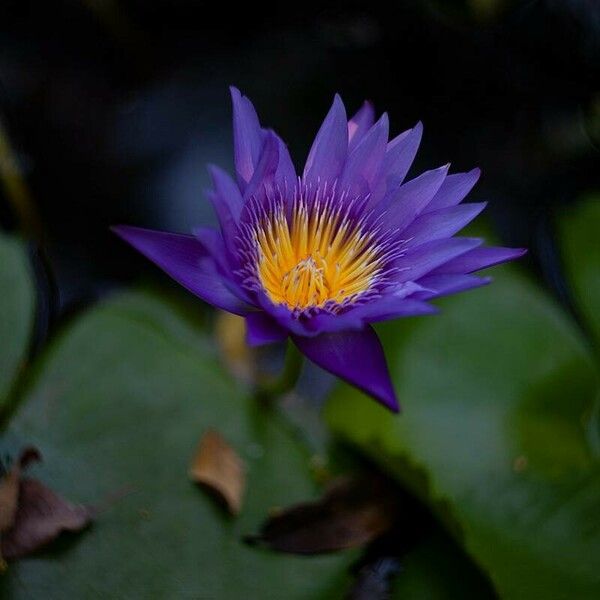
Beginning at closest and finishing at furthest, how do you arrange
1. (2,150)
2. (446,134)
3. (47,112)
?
(2,150)
(47,112)
(446,134)

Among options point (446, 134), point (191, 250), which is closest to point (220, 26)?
point (446, 134)

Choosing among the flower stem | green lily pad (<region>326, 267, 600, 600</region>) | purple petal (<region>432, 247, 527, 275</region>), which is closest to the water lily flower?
purple petal (<region>432, 247, 527, 275</region>)

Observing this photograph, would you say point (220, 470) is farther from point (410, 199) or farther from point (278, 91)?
point (278, 91)

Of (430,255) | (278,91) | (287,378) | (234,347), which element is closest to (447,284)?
(430,255)

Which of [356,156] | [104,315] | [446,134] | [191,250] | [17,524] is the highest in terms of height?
[356,156]

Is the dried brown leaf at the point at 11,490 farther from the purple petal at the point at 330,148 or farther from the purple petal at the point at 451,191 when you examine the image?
the purple petal at the point at 451,191

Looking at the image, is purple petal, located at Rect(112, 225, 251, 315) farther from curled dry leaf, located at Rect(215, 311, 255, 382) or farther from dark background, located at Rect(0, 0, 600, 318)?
dark background, located at Rect(0, 0, 600, 318)

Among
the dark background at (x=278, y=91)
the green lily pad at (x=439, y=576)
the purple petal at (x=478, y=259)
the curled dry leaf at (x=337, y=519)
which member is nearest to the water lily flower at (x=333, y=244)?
the purple petal at (x=478, y=259)

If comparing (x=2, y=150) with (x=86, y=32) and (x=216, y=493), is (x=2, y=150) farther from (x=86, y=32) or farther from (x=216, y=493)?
(x=216, y=493)
